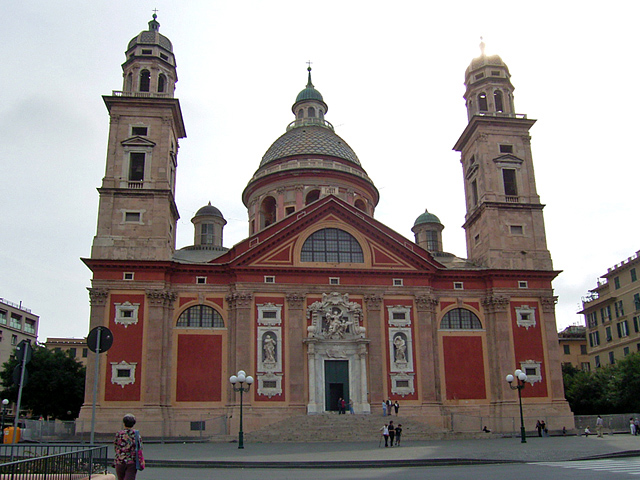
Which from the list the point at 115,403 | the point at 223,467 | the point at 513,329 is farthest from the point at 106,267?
the point at 513,329

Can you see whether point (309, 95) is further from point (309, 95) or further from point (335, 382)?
point (335, 382)

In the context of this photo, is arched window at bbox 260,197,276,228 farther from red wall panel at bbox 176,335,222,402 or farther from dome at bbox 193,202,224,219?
red wall panel at bbox 176,335,222,402

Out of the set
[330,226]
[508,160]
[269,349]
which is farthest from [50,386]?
[508,160]

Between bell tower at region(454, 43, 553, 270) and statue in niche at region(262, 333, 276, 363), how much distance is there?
53.4 feet

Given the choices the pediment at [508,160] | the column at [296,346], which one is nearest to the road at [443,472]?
the column at [296,346]

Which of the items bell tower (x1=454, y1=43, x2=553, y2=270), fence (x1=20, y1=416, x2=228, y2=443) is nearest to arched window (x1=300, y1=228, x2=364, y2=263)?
bell tower (x1=454, y1=43, x2=553, y2=270)

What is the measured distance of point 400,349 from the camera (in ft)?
133

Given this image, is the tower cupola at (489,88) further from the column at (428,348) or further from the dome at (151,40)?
the dome at (151,40)

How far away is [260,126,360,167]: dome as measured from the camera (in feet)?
174

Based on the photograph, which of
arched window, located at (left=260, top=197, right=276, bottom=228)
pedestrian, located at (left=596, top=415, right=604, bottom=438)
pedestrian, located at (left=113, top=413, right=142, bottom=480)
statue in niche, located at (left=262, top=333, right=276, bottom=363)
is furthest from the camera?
arched window, located at (left=260, top=197, right=276, bottom=228)

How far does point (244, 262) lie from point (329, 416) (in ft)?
36.9

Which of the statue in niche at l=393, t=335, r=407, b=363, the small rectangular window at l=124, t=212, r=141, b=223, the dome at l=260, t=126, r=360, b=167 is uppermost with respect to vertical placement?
the dome at l=260, t=126, r=360, b=167

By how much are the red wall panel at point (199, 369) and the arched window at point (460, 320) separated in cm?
→ 1534

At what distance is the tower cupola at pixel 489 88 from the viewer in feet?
158
